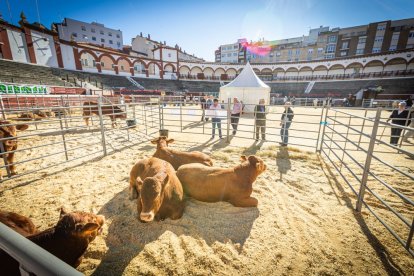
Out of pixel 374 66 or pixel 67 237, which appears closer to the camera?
pixel 67 237

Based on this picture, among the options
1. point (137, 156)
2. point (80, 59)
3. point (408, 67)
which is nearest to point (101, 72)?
point (80, 59)

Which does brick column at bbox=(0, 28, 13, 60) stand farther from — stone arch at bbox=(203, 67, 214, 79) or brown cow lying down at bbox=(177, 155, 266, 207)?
stone arch at bbox=(203, 67, 214, 79)

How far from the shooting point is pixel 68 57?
2664 cm

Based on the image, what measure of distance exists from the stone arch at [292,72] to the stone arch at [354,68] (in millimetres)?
10128

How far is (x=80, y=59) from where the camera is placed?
28234 mm

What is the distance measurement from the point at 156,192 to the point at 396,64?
173 ft

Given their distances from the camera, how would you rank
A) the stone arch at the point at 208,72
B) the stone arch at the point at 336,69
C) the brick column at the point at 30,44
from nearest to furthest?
1. the brick column at the point at 30,44
2. the stone arch at the point at 336,69
3. the stone arch at the point at 208,72

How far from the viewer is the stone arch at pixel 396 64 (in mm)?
35375

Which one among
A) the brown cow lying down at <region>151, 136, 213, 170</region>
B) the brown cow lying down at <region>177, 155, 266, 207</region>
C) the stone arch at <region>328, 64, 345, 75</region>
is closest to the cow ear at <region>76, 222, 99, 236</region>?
the brown cow lying down at <region>177, 155, 266, 207</region>

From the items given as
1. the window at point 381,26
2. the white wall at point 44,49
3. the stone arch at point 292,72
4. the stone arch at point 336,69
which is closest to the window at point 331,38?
the window at point 381,26

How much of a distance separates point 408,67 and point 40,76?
5754 centimetres

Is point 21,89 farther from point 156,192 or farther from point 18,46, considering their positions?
point 156,192

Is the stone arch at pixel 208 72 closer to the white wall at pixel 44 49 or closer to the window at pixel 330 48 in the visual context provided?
the window at pixel 330 48

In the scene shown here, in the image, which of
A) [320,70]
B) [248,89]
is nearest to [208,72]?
[320,70]
